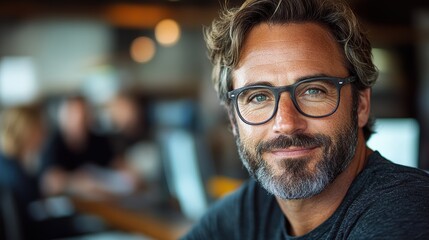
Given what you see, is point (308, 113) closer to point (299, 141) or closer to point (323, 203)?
point (299, 141)

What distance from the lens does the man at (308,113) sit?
1.41m

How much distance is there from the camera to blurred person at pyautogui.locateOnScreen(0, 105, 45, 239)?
4021 mm

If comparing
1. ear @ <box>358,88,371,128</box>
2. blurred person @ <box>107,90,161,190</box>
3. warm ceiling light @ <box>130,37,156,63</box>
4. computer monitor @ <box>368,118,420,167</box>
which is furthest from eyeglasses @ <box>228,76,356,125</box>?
warm ceiling light @ <box>130,37,156,63</box>

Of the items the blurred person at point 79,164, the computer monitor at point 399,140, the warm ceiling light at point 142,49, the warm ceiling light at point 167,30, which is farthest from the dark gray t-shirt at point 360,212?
→ the warm ceiling light at point 142,49

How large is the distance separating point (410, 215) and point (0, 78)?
871 cm

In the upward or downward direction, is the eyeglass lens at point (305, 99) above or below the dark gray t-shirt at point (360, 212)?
above

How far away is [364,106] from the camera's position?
1.62 metres

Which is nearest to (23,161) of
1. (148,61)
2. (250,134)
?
(250,134)

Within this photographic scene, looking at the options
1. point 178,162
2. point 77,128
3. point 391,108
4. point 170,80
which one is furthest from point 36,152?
point 391,108

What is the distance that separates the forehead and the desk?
1695 mm

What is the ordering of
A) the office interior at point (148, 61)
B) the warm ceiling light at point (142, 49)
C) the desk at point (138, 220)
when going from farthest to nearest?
the warm ceiling light at point (142, 49)
the office interior at point (148, 61)
the desk at point (138, 220)

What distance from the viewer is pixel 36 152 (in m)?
5.87

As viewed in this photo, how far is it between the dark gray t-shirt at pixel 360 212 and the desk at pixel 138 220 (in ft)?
4.25

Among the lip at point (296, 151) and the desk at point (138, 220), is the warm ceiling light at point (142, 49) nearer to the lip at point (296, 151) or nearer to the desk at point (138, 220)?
the desk at point (138, 220)
